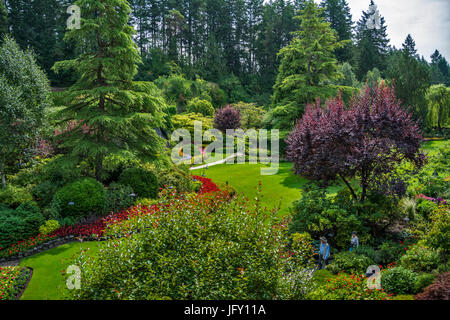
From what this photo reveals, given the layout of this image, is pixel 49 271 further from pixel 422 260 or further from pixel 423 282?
pixel 422 260

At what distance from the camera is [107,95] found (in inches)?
545

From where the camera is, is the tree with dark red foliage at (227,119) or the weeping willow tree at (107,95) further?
the tree with dark red foliage at (227,119)

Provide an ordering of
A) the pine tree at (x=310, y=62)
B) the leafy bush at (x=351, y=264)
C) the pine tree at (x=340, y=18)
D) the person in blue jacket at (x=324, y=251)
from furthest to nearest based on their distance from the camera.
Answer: the pine tree at (x=340, y=18), the pine tree at (x=310, y=62), the person in blue jacket at (x=324, y=251), the leafy bush at (x=351, y=264)

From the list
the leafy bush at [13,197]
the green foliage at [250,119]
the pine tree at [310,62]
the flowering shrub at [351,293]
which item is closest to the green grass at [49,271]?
the leafy bush at [13,197]

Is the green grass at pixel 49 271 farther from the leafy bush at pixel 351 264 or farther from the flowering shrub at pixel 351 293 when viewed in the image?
the leafy bush at pixel 351 264

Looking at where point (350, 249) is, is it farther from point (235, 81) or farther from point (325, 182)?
point (235, 81)

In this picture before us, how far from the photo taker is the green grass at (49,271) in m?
6.92

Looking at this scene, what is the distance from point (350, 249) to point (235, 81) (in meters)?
43.8

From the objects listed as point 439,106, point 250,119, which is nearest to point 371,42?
point 439,106

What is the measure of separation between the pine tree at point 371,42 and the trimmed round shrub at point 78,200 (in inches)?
2096

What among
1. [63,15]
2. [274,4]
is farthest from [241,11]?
[63,15]

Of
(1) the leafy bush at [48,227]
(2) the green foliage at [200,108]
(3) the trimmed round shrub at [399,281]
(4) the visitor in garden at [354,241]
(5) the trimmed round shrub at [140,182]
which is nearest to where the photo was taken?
(3) the trimmed round shrub at [399,281]

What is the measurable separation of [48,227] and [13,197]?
2.59 metres

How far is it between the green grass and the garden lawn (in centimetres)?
734
